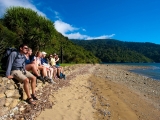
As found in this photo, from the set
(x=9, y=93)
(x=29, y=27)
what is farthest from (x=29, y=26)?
(x=9, y=93)

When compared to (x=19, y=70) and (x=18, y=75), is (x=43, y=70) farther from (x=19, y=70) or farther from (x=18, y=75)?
(x=18, y=75)

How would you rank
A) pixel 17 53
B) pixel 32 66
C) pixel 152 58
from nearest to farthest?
pixel 17 53 → pixel 32 66 → pixel 152 58

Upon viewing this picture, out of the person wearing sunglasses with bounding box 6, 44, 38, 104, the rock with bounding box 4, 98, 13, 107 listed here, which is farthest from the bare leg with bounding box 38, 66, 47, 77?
the rock with bounding box 4, 98, 13, 107

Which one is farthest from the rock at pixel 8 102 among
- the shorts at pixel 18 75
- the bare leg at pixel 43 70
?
the bare leg at pixel 43 70

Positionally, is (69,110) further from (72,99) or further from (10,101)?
(10,101)

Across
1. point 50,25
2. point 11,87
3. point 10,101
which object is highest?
point 50,25

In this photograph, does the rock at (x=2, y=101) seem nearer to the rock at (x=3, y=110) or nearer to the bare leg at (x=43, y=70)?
the rock at (x=3, y=110)

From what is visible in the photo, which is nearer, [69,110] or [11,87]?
[11,87]

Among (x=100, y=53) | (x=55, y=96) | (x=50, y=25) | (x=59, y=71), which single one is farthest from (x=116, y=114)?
(x=100, y=53)

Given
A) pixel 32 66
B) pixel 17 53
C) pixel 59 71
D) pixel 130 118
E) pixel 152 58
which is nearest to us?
pixel 17 53

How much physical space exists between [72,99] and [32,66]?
2071 millimetres

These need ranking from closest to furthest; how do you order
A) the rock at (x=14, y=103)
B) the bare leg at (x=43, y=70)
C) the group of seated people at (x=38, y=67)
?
the rock at (x=14, y=103), the group of seated people at (x=38, y=67), the bare leg at (x=43, y=70)

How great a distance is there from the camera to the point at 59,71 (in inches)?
428

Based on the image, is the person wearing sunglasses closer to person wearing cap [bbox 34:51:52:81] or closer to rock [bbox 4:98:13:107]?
rock [bbox 4:98:13:107]
